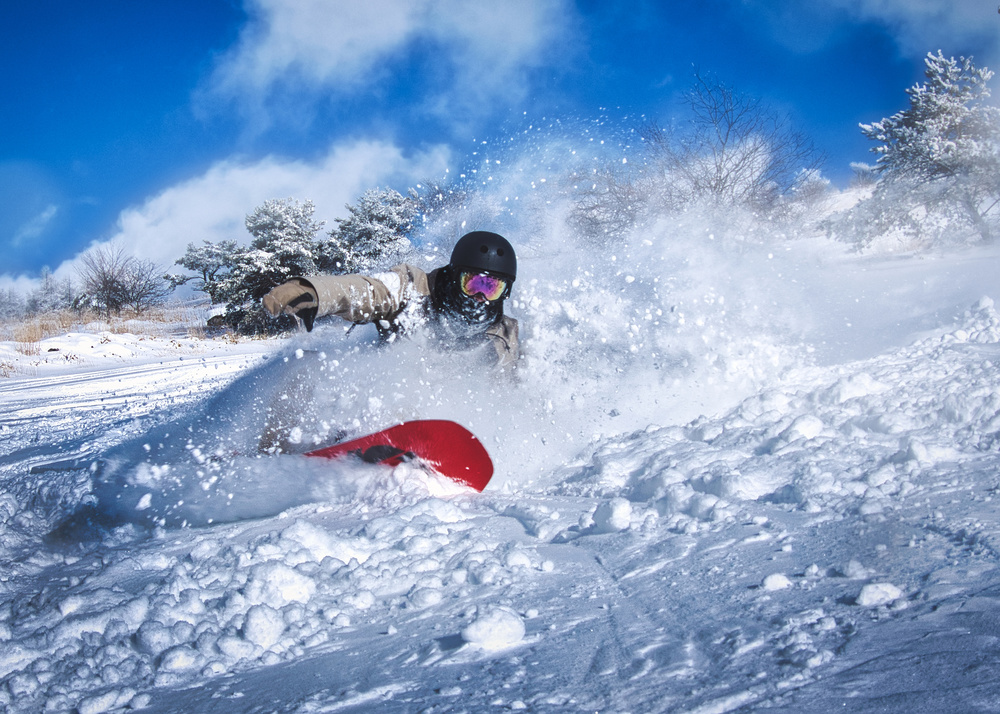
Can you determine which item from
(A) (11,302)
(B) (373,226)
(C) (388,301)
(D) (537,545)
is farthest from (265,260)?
(A) (11,302)

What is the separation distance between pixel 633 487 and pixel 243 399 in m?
2.56

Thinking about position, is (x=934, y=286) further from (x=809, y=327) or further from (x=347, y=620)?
(x=347, y=620)

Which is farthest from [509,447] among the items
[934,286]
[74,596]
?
[934,286]

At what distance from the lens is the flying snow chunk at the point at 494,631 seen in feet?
4.32

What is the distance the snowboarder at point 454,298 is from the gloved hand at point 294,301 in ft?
0.99

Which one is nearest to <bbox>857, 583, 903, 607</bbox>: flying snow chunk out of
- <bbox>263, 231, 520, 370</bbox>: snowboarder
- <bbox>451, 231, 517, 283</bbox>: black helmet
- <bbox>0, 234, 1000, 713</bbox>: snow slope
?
<bbox>0, 234, 1000, 713</bbox>: snow slope

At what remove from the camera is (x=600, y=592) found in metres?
1.56

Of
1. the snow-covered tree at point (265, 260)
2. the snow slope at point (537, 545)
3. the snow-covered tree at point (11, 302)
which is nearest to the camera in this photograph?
the snow slope at point (537, 545)

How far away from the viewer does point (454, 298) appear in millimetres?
3656

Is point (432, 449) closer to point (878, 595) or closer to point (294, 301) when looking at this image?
point (294, 301)

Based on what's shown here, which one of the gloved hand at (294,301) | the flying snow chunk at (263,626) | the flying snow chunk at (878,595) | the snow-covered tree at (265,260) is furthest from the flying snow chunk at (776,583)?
the snow-covered tree at (265,260)

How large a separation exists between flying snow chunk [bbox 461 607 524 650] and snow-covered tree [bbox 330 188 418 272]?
71.2 feet

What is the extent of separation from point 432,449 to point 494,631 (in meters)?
1.81

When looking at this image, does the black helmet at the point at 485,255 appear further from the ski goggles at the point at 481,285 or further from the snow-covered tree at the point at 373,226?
the snow-covered tree at the point at 373,226
